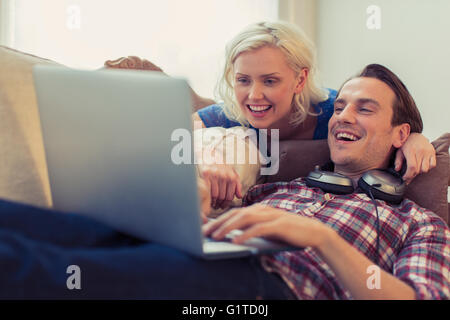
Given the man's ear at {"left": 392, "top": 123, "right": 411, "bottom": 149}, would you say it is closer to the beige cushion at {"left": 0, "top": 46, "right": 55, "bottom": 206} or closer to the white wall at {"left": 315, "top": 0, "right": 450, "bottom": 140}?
the beige cushion at {"left": 0, "top": 46, "right": 55, "bottom": 206}

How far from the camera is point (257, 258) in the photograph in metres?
0.82

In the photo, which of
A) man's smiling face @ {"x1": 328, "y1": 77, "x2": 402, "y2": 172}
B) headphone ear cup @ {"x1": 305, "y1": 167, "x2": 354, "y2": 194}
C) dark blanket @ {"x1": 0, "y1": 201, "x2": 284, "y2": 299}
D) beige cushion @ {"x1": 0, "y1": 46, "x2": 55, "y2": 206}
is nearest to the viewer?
dark blanket @ {"x1": 0, "y1": 201, "x2": 284, "y2": 299}

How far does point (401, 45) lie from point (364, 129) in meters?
1.76

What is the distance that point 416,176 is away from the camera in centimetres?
137

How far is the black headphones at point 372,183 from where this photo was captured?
→ 3.98ft

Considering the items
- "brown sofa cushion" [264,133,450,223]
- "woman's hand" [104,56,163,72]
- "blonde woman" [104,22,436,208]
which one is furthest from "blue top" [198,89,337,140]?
"woman's hand" [104,56,163,72]

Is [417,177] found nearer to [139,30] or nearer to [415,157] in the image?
[415,157]

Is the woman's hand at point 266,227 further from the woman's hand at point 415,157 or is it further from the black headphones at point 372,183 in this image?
the woman's hand at point 415,157

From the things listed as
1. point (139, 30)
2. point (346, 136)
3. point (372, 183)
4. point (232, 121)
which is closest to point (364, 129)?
point (346, 136)

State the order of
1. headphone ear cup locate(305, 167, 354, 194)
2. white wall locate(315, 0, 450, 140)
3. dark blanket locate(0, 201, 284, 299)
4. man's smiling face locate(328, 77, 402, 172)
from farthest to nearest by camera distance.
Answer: white wall locate(315, 0, 450, 140)
man's smiling face locate(328, 77, 402, 172)
headphone ear cup locate(305, 167, 354, 194)
dark blanket locate(0, 201, 284, 299)

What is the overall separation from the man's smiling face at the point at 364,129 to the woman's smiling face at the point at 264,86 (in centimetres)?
29

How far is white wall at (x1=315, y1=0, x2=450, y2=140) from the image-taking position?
268cm

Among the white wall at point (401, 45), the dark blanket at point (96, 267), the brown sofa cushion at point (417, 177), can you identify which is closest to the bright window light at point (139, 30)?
the white wall at point (401, 45)

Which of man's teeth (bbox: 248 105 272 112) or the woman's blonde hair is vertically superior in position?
the woman's blonde hair
